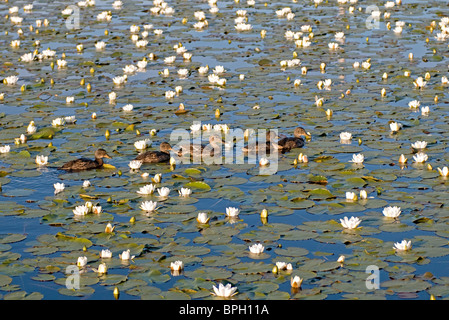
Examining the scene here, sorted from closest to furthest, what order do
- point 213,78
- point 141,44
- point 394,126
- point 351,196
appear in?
point 351,196 < point 394,126 < point 213,78 < point 141,44

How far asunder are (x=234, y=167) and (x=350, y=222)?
3.05 m

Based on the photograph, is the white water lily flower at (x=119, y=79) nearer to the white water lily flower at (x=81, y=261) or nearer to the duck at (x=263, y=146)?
the duck at (x=263, y=146)

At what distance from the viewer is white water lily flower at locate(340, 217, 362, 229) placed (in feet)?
31.7

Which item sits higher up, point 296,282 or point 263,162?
point 263,162

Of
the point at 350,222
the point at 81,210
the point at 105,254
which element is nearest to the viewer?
the point at 105,254

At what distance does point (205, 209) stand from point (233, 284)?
92.1 inches

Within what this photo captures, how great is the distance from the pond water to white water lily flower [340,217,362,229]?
0.09 meters

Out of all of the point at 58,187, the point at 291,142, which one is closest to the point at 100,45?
the point at 291,142

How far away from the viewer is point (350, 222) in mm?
9656

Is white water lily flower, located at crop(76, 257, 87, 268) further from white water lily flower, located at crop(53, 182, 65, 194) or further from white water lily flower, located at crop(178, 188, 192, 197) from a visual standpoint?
white water lily flower, located at crop(53, 182, 65, 194)

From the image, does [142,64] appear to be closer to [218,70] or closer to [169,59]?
[169,59]

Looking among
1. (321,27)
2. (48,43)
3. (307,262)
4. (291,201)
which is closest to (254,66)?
(321,27)

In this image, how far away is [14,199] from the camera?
1098 cm

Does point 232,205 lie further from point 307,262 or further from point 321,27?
point 321,27
